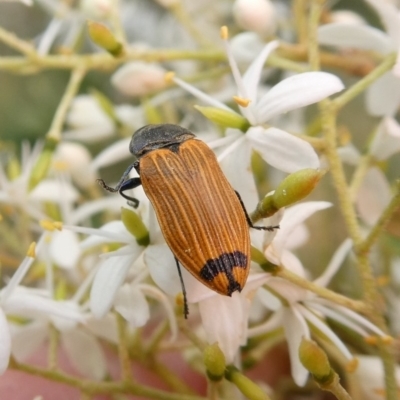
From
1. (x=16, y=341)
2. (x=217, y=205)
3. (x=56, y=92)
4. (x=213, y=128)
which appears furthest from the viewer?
(x=56, y=92)

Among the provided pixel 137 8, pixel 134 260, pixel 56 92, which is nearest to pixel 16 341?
pixel 134 260

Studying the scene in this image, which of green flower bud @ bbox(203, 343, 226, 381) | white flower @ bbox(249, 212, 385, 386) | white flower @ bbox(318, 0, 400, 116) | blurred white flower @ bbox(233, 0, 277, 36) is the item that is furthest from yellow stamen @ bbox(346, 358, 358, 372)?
blurred white flower @ bbox(233, 0, 277, 36)

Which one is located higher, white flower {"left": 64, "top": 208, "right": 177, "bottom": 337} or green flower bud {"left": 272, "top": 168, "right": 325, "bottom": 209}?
green flower bud {"left": 272, "top": 168, "right": 325, "bottom": 209}

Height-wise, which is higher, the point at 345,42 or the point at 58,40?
the point at 345,42

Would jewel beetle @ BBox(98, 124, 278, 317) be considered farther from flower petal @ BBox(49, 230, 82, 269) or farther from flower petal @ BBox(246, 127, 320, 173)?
flower petal @ BBox(49, 230, 82, 269)

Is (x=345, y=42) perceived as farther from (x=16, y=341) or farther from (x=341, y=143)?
(x=16, y=341)

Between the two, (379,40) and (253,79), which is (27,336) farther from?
(379,40)
